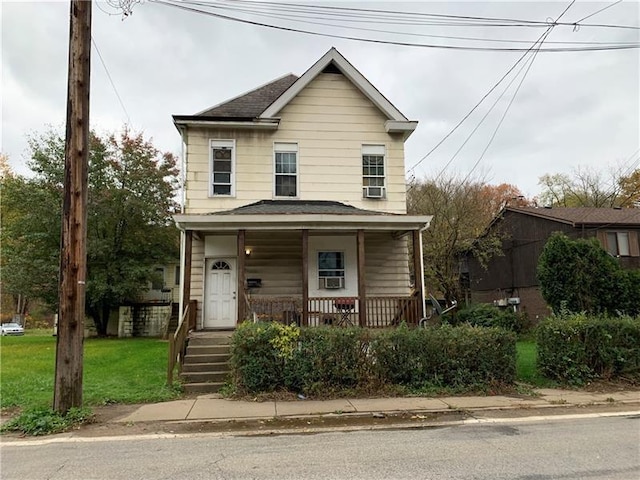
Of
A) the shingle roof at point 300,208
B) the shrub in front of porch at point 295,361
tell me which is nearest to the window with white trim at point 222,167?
the shingle roof at point 300,208

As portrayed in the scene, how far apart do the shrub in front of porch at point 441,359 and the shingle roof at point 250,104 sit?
8416 mm

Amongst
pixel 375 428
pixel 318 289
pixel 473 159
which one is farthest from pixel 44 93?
pixel 473 159

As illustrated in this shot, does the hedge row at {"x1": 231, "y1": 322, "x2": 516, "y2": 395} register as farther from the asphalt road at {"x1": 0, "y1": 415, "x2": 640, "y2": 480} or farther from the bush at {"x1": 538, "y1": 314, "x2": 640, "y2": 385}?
the asphalt road at {"x1": 0, "y1": 415, "x2": 640, "y2": 480}

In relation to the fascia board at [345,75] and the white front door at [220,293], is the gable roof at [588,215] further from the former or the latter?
the white front door at [220,293]

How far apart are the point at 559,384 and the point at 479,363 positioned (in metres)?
1.82

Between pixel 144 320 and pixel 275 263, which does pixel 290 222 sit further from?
pixel 144 320

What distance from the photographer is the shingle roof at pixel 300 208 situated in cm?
1140

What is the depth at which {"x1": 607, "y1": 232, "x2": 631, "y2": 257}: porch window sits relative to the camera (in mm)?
20625

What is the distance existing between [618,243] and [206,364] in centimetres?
2076

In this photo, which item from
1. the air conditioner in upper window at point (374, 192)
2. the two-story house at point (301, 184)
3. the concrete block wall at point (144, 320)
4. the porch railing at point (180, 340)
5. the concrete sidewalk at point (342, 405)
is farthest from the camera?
the concrete block wall at point (144, 320)

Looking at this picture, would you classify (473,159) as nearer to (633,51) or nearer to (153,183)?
(633,51)

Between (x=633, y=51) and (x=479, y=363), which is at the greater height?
(x=633, y=51)

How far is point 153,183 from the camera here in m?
21.9

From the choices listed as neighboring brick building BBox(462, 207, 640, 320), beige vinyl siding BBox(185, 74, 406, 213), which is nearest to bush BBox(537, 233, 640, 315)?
beige vinyl siding BBox(185, 74, 406, 213)
